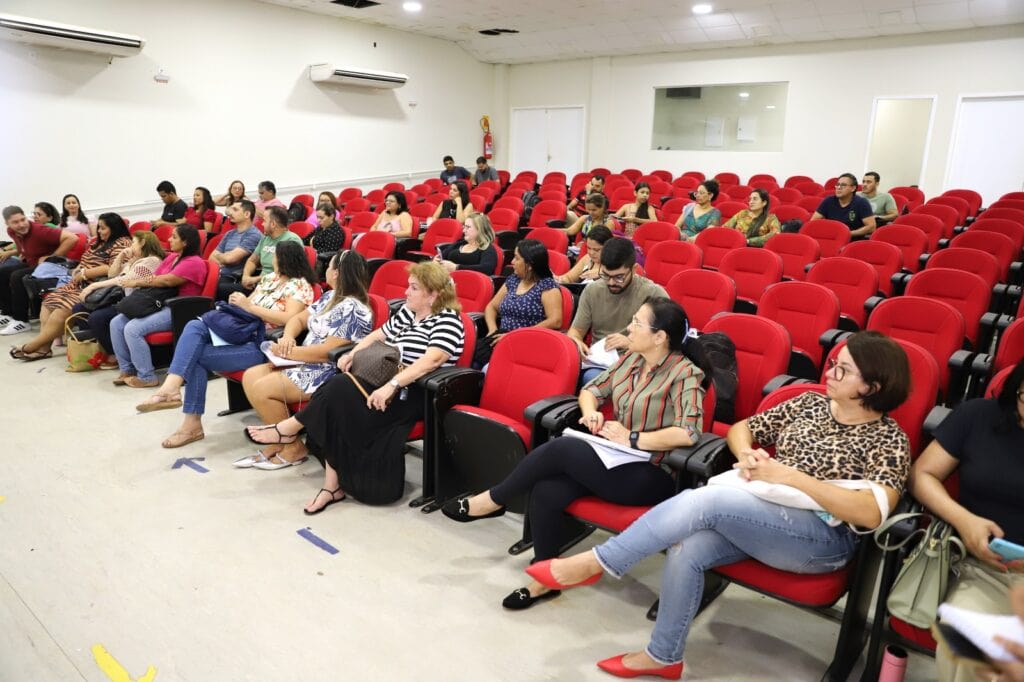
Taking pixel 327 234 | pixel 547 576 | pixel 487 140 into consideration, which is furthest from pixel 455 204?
pixel 487 140

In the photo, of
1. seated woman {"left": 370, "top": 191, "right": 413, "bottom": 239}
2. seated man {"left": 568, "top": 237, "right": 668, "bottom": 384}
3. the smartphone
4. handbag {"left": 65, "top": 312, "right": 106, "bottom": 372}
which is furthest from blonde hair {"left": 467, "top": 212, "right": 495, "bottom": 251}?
the smartphone

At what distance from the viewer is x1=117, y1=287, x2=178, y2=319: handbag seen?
4.40 metres

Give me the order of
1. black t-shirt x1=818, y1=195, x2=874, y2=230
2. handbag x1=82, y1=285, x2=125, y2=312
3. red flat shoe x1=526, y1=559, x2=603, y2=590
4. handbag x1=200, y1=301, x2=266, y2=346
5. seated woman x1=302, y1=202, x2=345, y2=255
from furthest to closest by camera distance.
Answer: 1. seated woman x1=302, y1=202, x2=345, y2=255
2. black t-shirt x1=818, y1=195, x2=874, y2=230
3. handbag x1=82, y1=285, x2=125, y2=312
4. handbag x1=200, y1=301, x2=266, y2=346
5. red flat shoe x1=526, y1=559, x2=603, y2=590

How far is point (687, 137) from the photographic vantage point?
40.1ft

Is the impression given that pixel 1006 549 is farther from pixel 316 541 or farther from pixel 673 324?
pixel 316 541

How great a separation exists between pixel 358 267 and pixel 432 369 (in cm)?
80

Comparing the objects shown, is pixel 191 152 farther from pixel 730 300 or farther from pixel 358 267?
pixel 730 300

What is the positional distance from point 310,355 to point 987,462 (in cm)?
272

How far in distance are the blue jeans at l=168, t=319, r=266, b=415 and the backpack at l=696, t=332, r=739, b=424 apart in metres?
2.33

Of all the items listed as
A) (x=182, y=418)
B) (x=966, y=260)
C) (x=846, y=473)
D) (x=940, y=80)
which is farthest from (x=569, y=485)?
(x=940, y=80)

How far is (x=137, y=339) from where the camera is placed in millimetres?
4410

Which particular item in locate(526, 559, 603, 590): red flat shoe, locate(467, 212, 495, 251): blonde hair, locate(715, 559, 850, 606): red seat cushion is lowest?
locate(526, 559, 603, 590): red flat shoe

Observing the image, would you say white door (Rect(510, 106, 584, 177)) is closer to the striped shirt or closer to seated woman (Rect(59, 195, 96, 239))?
seated woman (Rect(59, 195, 96, 239))

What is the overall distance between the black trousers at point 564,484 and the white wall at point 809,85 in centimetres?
1008
